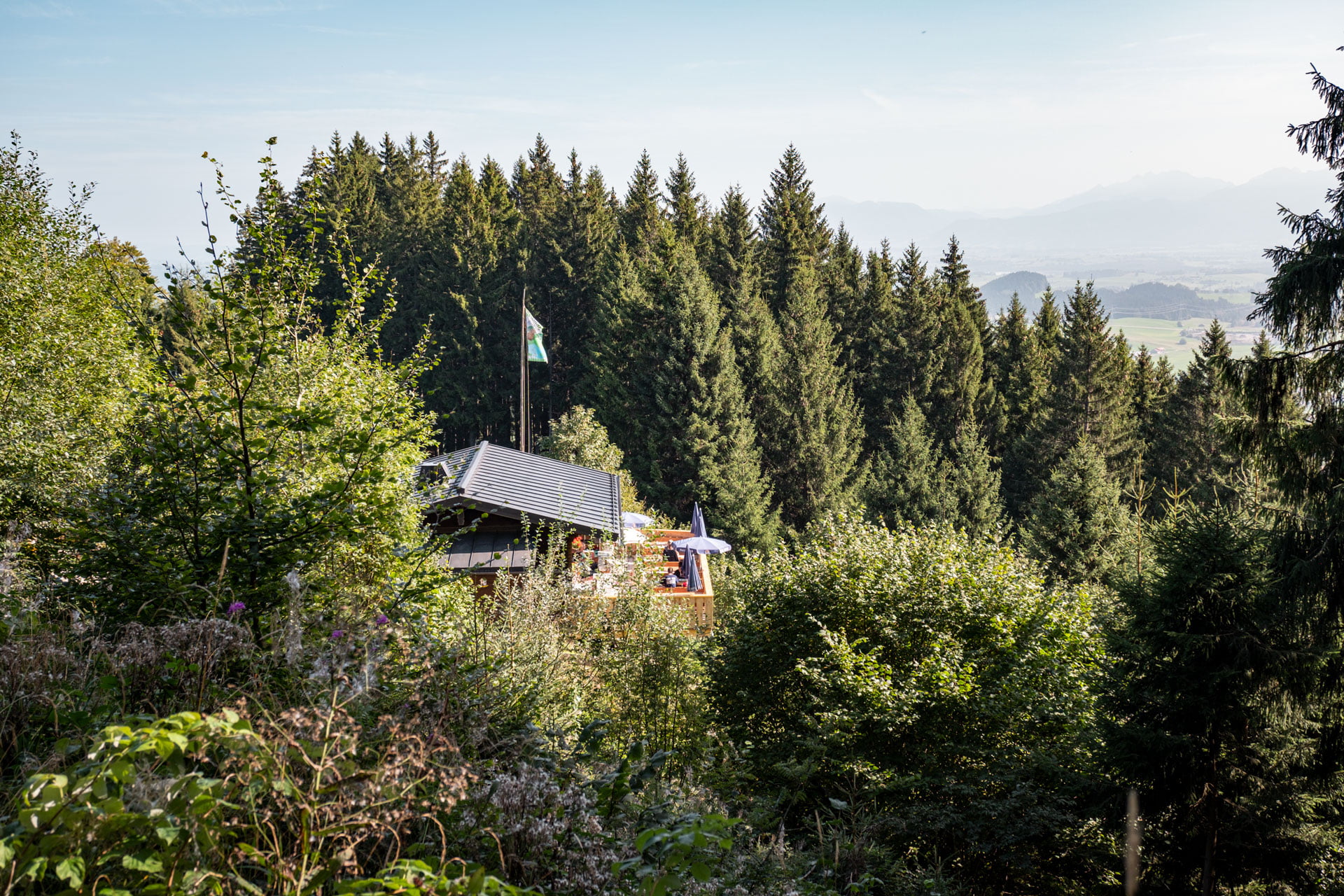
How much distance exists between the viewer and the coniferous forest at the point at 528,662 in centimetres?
234

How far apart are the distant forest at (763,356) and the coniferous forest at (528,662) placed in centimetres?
1369

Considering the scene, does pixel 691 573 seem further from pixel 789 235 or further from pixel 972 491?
pixel 789 235

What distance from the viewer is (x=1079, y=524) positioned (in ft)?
66.2

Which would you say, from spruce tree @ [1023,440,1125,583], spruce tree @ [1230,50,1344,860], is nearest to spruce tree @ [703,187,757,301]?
spruce tree @ [1023,440,1125,583]

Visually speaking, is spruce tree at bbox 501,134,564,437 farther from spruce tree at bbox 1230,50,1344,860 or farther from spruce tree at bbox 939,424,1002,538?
spruce tree at bbox 1230,50,1344,860

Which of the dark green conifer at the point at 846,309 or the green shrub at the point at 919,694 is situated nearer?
the green shrub at the point at 919,694

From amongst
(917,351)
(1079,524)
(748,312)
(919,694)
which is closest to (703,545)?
(1079,524)

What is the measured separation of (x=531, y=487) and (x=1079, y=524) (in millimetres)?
14071

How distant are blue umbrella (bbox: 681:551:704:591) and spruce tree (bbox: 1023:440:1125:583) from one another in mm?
9073

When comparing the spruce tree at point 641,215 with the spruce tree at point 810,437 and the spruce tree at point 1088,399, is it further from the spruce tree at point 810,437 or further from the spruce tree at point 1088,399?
the spruce tree at point 1088,399

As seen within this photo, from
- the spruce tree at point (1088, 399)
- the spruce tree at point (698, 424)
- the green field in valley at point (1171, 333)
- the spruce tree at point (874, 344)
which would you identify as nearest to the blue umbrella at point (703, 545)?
the spruce tree at point (698, 424)

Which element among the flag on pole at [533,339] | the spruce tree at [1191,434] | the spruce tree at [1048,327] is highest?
the spruce tree at [1048,327]

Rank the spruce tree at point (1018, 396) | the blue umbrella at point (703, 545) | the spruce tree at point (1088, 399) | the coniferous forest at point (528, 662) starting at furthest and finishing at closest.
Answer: the spruce tree at point (1018, 396) → the spruce tree at point (1088, 399) → the blue umbrella at point (703, 545) → the coniferous forest at point (528, 662)

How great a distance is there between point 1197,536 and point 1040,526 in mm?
14742
